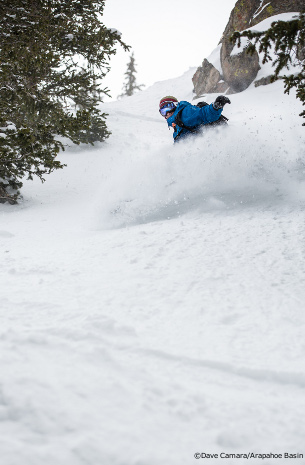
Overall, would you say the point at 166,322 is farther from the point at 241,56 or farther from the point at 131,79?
the point at 131,79

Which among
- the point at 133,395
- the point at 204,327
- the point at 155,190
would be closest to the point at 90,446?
the point at 133,395

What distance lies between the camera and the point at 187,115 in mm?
7203

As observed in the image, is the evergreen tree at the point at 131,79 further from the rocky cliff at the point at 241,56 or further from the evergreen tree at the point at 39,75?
the evergreen tree at the point at 39,75

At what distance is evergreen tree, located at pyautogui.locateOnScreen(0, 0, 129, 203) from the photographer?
579 centimetres

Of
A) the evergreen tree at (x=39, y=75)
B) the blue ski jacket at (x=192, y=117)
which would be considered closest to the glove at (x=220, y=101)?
the blue ski jacket at (x=192, y=117)

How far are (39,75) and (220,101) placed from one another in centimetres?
419

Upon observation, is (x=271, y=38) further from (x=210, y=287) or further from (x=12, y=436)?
(x=12, y=436)

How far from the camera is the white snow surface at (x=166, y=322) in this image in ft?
4.56

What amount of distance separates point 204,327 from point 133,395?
2.78 ft

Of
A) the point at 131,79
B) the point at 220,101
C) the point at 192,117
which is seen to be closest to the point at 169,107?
the point at 192,117

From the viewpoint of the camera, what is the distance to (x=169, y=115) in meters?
7.71

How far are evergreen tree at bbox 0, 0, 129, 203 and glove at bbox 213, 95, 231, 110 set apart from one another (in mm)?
2725

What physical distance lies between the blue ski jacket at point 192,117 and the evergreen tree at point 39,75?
2.26 m

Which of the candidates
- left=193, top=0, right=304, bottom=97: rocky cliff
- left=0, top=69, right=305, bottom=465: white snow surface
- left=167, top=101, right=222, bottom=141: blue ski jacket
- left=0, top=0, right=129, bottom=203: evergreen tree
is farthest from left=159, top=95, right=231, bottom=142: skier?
left=193, top=0, right=304, bottom=97: rocky cliff
